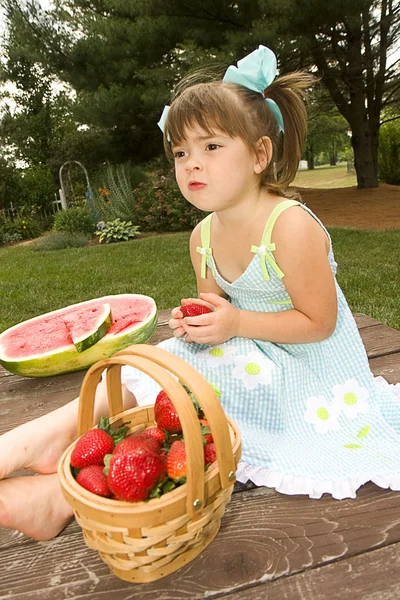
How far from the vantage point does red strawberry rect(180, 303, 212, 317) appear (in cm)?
182

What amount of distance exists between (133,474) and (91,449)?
0.18 metres

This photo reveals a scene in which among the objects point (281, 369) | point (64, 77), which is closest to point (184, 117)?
point (281, 369)

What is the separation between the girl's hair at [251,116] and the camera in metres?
1.73

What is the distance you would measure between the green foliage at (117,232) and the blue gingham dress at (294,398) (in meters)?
8.20

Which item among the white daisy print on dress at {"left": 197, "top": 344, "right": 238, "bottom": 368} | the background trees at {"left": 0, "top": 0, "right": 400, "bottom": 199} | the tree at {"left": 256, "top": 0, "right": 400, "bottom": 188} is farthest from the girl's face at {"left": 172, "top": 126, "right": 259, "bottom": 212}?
the background trees at {"left": 0, "top": 0, "right": 400, "bottom": 199}

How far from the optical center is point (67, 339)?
2.48 metres

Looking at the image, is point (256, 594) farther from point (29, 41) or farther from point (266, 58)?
point (29, 41)

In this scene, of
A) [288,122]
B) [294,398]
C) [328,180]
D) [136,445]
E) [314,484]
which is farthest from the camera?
[328,180]

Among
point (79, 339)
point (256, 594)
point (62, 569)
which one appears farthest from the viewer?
point (79, 339)

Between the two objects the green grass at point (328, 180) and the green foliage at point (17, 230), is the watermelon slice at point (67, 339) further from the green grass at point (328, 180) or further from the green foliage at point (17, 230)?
the green grass at point (328, 180)

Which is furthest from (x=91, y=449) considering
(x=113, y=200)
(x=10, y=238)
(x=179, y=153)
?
(x=10, y=238)

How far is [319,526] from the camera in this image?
1380 mm

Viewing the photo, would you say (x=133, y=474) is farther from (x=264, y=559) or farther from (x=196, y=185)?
(x=196, y=185)

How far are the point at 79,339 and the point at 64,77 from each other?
11081mm
